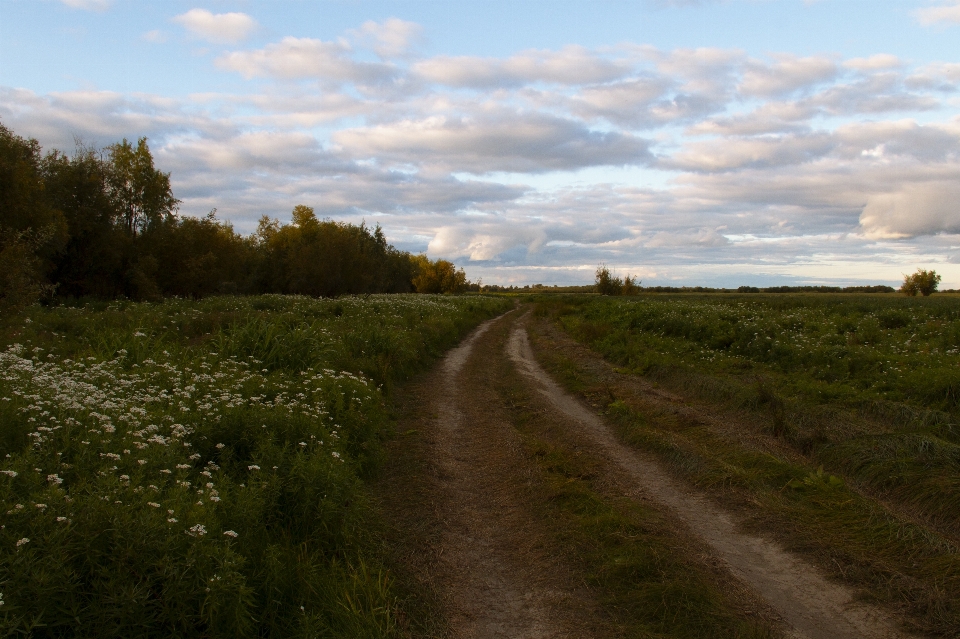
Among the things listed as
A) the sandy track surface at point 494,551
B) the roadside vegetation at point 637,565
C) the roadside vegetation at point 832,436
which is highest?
the roadside vegetation at point 832,436

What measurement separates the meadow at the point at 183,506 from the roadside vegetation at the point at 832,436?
4.30m

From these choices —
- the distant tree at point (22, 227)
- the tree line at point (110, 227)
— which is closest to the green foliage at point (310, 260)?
the tree line at point (110, 227)

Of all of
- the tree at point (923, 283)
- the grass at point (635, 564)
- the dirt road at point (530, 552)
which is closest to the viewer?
the grass at point (635, 564)

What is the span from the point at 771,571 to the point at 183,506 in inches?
196

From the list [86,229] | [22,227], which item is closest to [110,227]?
[86,229]

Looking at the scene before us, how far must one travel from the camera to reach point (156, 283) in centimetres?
3572

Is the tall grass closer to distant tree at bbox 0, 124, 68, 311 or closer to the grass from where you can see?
the grass

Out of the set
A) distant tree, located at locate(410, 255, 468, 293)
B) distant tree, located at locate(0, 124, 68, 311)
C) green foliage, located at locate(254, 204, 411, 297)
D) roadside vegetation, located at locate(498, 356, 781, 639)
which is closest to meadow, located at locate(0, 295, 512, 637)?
roadside vegetation, located at locate(498, 356, 781, 639)

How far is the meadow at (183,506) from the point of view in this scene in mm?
3324

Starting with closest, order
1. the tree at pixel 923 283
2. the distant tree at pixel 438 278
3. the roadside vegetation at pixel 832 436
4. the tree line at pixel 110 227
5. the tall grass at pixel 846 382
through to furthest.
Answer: the roadside vegetation at pixel 832 436
the tall grass at pixel 846 382
the tree line at pixel 110 227
the tree at pixel 923 283
the distant tree at pixel 438 278

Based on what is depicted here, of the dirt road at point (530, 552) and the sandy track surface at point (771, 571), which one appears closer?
the sandy track surface at point (771, 571)

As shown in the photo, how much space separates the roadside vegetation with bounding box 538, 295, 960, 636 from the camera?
5.26m

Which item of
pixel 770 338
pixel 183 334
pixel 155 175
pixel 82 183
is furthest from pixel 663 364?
pixel 155 175

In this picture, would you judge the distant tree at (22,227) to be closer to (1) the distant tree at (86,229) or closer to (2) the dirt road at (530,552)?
(1) the distant tree at (86,229)
